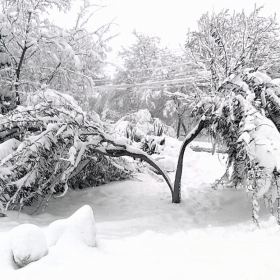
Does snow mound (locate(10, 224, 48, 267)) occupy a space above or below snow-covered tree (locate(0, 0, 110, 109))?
below

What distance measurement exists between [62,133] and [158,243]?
331cm

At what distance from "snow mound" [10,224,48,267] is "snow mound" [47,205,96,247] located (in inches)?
12.5

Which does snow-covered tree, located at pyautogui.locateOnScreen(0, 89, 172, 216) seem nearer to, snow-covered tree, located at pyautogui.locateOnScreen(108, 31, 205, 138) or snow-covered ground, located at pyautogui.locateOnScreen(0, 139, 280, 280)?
snow-covered ground, located at pyautogui.locateOnScreen(0, 139, 280, 280)

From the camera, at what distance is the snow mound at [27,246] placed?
2592 millimetres

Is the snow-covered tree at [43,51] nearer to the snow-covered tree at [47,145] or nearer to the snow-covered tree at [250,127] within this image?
the snow-covered tree at [47,145]

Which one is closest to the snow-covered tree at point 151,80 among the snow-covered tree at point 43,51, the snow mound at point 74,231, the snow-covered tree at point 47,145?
the snow-covered tree at point 43,51

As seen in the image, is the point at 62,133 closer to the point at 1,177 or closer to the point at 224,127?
the point at 1,177

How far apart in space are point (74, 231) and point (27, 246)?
0.58 metres

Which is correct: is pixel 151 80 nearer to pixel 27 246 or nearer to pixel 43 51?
pixel 43 51

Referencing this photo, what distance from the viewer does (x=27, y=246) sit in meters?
2.59

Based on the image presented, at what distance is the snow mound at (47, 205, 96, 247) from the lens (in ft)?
9.91

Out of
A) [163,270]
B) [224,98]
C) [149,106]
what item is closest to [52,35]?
[224,98]

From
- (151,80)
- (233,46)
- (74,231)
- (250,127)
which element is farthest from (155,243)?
(151,80)

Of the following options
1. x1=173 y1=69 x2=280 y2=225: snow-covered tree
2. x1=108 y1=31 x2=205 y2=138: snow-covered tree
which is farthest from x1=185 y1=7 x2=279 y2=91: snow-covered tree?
x1=108 y1=31 x2=205 y2=138: snow-covered tree
